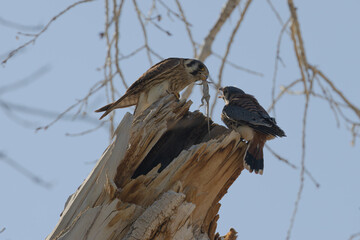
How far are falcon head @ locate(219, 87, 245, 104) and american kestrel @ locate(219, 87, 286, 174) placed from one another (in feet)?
0.96

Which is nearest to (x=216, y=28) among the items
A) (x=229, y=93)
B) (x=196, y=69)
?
(x=196, y=69)

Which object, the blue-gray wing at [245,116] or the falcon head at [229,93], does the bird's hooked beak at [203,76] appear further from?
the blue-gray wing at [245,116]

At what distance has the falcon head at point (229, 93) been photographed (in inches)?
217

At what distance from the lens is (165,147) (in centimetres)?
383

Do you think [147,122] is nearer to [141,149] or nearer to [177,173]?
[141,149]

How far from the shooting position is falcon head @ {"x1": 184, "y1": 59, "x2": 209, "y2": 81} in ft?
18.2

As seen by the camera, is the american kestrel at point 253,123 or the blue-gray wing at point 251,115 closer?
the american kestrel at point 253,123

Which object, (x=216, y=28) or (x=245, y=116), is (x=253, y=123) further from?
(x=216, y=28)

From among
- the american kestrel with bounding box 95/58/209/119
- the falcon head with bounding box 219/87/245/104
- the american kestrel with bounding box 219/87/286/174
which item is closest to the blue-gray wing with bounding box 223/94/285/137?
the american kestrel with bounding box 219/87/286/174

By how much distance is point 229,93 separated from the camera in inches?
221

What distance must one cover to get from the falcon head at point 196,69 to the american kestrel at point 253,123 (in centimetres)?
52

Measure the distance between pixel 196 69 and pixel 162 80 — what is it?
331mm

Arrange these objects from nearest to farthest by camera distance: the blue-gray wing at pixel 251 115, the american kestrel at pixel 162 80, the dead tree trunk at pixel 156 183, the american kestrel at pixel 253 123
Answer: the dead tree trunk at pixel 156 183
the american kestrel at pixel 253 123
the blue-gray wing at pixel 251 115
the american kestrel at pixel 162 80

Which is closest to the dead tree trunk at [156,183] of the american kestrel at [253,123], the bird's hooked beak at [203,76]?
the american kestrel at [253,123]
